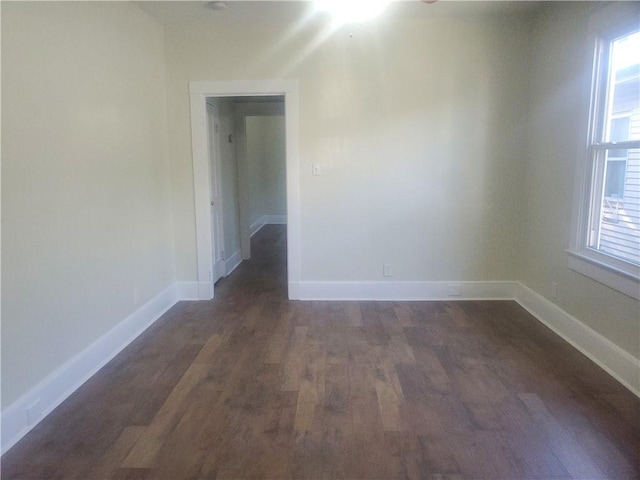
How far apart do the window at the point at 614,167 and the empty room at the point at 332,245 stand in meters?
0.02

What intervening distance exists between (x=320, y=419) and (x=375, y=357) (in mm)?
846

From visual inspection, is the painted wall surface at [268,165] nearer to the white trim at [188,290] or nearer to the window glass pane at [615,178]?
the white trim at [188,290]

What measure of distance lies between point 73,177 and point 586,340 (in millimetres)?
3543

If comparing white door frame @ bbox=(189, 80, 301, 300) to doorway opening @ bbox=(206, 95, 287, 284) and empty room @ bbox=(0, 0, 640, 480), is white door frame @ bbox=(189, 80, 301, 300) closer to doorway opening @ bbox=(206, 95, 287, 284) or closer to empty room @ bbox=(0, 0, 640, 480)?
empty room @ bbox=(0, 0, 640, 480)

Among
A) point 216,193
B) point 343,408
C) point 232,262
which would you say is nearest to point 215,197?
point 216,193

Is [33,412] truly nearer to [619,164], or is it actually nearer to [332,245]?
[332,245]

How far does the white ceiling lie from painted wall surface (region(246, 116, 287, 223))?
5.54m

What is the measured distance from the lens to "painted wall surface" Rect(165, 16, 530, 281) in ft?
13.0

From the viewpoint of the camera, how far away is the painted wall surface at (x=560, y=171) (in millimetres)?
2889

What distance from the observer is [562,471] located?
1.93 m

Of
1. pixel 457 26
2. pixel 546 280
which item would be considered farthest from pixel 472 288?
pixel 457 26

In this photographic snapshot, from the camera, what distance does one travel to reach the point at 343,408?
2.45m

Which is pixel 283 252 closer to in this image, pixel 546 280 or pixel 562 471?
pixel 546 280

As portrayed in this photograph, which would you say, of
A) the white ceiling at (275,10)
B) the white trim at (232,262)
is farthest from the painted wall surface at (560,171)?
the white trim at (232,262)
